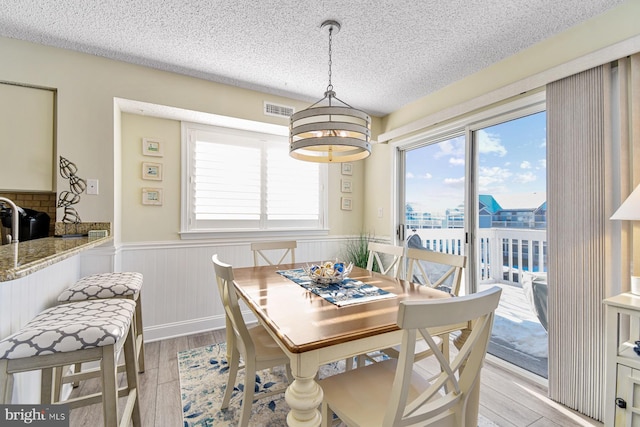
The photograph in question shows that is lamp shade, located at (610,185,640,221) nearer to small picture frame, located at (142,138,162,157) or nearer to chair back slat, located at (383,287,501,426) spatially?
chair back slat, located at (383,287,501,426)

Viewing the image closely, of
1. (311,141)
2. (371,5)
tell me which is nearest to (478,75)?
(371,5)

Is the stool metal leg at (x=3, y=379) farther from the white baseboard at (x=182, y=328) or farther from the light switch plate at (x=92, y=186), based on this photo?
the white baseboard at (x=182, y=328)

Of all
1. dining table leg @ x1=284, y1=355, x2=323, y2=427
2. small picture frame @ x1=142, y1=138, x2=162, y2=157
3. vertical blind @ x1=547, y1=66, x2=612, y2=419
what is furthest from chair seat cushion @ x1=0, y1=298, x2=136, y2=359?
vertical blind @ x1=547, y1=66, x2=612, y2=419

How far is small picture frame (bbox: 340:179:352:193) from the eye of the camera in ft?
12.5

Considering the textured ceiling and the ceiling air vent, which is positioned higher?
the textured ceiling

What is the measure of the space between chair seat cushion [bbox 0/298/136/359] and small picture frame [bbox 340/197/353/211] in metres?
2.81

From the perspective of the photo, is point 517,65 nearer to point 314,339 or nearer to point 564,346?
point 564,346

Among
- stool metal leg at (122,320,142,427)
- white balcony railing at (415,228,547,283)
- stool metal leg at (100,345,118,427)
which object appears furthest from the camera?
white balcony railing at (415,228,547,283)

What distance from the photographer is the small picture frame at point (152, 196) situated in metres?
2.77

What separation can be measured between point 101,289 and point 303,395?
4.81 ft

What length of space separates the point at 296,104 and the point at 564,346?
119 inches

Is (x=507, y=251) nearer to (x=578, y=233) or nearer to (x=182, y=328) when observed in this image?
(x=578, y=233)

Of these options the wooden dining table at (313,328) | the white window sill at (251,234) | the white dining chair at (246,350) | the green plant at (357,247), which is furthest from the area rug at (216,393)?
the green plant at (357,247)

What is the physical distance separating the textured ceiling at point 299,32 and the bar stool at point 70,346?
177cm
